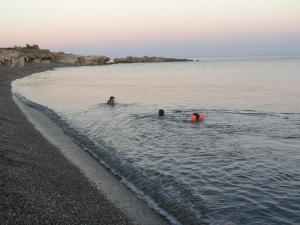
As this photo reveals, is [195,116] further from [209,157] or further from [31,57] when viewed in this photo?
[31,57]

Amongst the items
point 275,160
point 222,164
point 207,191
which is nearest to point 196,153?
point 222,164

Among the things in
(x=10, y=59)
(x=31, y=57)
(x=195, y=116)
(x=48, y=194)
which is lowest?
(x=195, y=116)

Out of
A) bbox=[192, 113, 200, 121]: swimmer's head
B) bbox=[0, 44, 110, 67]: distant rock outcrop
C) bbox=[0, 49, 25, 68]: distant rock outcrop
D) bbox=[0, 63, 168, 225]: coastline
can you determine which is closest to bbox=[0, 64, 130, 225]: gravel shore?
bbox=[0, 63, 168, 225]: coastline

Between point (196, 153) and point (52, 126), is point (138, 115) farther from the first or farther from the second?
point (196, 153)

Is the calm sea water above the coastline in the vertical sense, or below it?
below

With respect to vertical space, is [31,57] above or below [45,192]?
above

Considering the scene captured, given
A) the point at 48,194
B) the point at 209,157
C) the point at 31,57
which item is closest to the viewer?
the point at 48,194

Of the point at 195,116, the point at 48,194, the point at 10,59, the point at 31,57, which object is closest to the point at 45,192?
the point at 48,194

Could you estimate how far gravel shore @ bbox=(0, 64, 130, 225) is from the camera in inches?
350

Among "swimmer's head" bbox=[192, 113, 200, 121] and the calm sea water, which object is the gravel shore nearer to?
the calm sea water

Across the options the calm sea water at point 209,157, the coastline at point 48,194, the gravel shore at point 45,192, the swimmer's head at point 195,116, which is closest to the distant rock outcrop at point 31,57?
the calm sea water at point 209,157

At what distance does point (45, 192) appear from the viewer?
10.6m

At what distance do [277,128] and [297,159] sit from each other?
7.80 m

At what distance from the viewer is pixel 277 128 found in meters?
24.0
